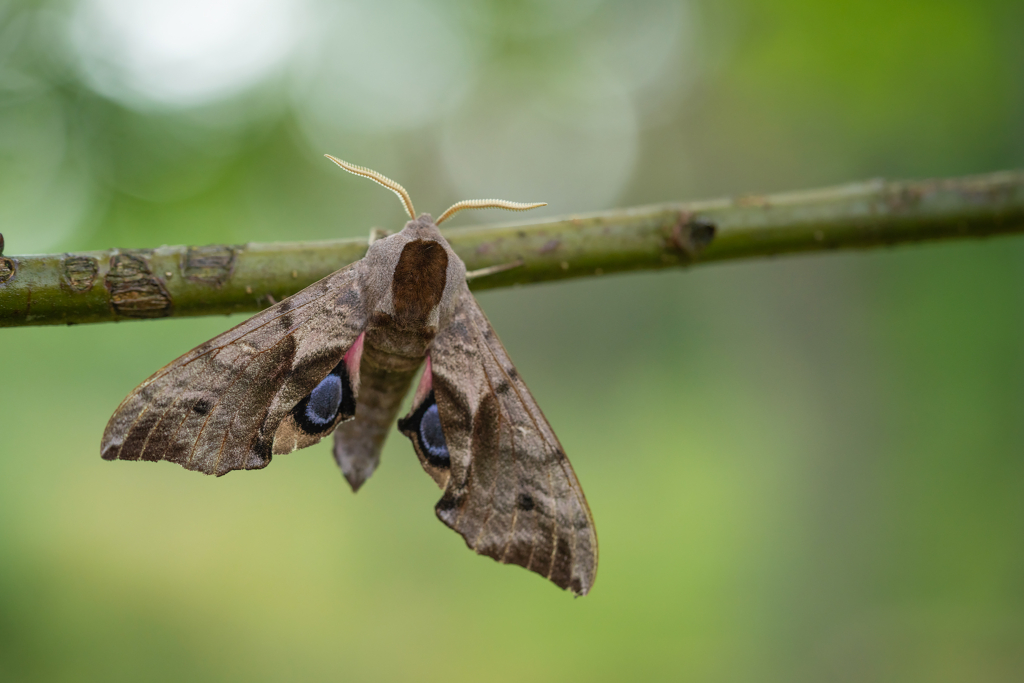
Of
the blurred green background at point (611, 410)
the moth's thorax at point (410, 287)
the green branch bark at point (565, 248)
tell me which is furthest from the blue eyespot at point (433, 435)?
the blurred green background at point (611, 410)

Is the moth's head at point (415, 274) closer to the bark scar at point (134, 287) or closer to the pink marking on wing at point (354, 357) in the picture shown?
the pink marking on wing at point (354, 357)

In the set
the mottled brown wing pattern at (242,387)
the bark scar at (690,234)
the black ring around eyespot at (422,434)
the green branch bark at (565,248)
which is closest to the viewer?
the mottled brown wing pattern at (242,387)

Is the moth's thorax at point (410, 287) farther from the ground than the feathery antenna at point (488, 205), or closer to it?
closer to it

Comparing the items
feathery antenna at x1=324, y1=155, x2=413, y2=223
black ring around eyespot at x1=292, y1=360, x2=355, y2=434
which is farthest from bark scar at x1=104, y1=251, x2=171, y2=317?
feathery antenna at x1=324, y1=155, x2=413, y2=223

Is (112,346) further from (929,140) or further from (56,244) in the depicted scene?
(929,140)

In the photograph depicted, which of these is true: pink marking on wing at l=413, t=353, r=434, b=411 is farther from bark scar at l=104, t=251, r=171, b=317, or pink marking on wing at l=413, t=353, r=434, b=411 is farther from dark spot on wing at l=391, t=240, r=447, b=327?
bark scar at l=104, t=251, r=171, b=317

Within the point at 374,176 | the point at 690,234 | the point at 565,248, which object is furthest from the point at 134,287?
the point at 690,234
